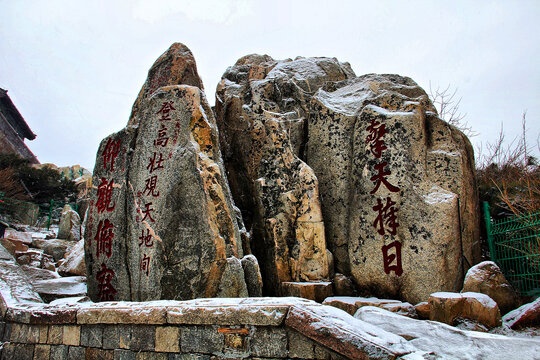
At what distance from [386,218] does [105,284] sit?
4.79 metres

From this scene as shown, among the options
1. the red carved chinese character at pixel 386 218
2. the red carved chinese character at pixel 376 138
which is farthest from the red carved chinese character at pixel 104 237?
the red carved chinese character at pixel 376 138

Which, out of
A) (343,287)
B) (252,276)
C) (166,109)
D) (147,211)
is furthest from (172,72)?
(343,287)

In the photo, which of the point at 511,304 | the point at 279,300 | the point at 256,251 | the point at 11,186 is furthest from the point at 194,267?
the point at 11,186

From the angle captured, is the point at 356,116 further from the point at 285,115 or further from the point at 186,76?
the point at 186,76

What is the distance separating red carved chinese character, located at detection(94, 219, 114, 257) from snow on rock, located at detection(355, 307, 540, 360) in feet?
14.1

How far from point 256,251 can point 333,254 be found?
1.40 m

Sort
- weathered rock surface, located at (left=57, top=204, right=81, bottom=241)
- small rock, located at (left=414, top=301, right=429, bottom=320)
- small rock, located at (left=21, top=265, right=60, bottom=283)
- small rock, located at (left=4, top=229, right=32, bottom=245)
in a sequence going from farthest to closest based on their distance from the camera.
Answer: weathered rock surface, located at (left=57, top=204, right=81, bottom=241), small rock, located at (left=4, top=229, right=32, bottom=245), small rock, located at (left=21, top=265, right=60, bottom=283), small rock, located at (left=414, top=301, right=429, bottom=320)

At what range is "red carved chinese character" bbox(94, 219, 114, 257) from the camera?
6215mm

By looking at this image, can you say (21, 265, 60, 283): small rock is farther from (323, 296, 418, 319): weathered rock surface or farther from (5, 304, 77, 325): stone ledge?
(323, 296, 418, 319): weathered rock surface

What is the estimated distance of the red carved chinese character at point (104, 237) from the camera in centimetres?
621

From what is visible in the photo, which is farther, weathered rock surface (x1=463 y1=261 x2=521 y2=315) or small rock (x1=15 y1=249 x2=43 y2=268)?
small rock (x1=15 y1=249 x2=43 y2=268)

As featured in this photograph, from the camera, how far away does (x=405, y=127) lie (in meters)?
6.50

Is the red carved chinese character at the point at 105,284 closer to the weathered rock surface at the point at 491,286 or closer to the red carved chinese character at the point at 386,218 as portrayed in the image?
the red carved chinese character at the point at 386,218

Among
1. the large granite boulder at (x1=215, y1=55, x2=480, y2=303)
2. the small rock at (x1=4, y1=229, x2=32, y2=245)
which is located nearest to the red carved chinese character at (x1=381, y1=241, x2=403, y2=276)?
the large granite boulder at (x1=215, y1=55, x2=480, y2=303)
